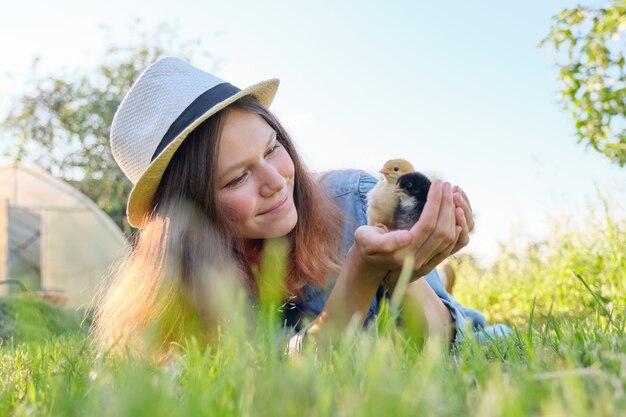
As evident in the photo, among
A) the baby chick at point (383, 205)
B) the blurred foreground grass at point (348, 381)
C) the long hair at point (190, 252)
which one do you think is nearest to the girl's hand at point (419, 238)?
the baby chick at point (383, 205)

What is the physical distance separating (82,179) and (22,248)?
505 centimetres

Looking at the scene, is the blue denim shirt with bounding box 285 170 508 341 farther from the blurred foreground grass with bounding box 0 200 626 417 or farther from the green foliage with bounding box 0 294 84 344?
the green foliage with bounding box 0 294 84 344

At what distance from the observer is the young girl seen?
A: 2893 millimetres

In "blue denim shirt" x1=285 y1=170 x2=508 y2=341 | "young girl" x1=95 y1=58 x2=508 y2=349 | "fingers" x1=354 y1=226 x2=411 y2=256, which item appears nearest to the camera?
"fingers" x1=354 y1=226 x2=411 y2=256

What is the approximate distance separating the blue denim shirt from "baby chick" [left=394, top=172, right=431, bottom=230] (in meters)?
0.63

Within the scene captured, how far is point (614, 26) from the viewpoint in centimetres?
611

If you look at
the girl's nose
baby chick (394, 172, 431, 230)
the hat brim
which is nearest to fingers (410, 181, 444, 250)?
baby chick (394, 172, 431, 230)

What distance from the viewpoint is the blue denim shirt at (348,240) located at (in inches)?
129

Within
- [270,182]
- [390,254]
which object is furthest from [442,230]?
[270,182]

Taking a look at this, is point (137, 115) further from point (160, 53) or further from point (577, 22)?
point (160, 53)

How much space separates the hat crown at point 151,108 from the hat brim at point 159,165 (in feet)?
0.25

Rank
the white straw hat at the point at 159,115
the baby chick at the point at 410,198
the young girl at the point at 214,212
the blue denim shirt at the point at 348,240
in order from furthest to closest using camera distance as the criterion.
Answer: the blue denim shirt at the point at 348,240
the white straw hat at the point at 159,115
the young girl at the point at 214,212
the baby chick at the point at 410,198

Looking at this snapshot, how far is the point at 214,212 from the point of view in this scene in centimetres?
305

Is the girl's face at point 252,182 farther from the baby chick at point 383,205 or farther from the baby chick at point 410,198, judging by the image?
the baby chick at point 410,198
